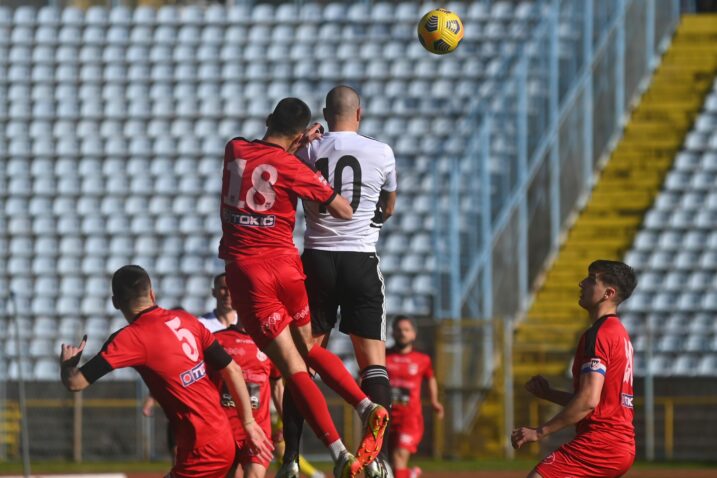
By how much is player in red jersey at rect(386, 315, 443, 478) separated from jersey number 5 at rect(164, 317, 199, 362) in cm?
570

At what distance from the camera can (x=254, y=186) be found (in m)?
8.12

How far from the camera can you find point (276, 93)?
25.4 m

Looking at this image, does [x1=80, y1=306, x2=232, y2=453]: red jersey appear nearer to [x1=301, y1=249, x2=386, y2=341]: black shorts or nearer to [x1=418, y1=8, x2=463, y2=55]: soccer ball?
[x1=301, y1=249, x2=386, y2=341]: black shorts

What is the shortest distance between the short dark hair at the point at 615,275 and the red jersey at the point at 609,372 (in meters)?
0.17

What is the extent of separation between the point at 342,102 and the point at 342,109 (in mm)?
46

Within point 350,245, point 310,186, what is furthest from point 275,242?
point 350,245

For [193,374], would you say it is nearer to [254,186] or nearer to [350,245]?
[254,186]

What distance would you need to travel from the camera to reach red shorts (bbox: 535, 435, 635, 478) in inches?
317

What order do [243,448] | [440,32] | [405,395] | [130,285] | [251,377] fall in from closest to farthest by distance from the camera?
[130,285]
[243,448]
[440,32]
[251,377]
[405,395]

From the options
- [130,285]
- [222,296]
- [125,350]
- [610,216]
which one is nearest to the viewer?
[125,350]

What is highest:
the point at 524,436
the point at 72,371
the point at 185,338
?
the point at 185,338

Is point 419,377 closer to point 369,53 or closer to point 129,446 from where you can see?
point 129,446

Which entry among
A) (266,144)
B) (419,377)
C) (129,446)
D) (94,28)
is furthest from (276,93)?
(266,144)

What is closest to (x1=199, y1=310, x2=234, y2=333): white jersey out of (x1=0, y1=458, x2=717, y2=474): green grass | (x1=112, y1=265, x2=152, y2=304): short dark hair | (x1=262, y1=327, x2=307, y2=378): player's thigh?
(x1=262, y1=327, x2=307, y2=378): player's thigh
